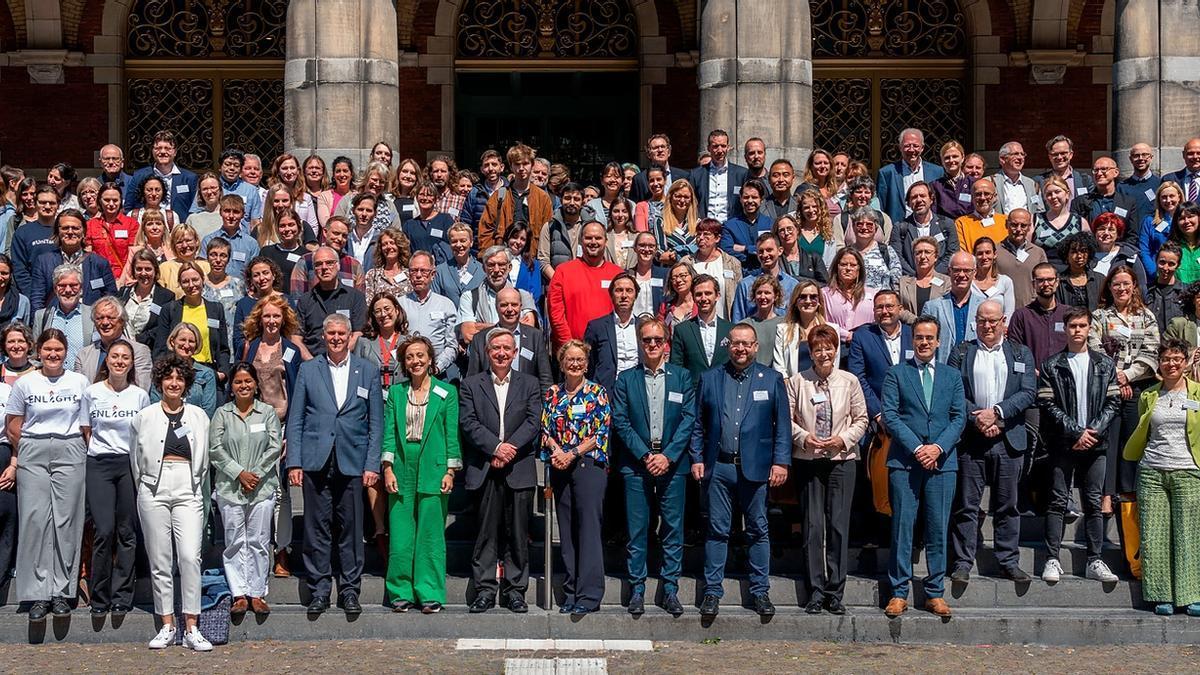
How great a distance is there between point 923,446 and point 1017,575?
1.06 metres

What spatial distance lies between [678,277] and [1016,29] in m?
10.9

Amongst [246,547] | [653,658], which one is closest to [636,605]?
[653,658]

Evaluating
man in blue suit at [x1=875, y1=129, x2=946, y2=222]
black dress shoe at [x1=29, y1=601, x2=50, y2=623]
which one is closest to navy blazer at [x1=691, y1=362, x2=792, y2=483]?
man in blue suit at [x1=875, y1=129, x2=946, y2=222]

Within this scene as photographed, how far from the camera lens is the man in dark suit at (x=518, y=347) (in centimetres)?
1110

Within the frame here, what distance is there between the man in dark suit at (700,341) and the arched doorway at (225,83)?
10.5 metres

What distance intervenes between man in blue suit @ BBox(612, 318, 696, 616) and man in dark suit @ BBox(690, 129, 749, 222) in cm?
330

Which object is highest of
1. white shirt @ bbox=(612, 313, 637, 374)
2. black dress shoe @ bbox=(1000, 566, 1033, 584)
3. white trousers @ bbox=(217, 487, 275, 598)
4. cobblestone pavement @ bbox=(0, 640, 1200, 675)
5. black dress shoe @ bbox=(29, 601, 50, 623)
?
white shirt @ bbox=(612, 313, 637, 374)

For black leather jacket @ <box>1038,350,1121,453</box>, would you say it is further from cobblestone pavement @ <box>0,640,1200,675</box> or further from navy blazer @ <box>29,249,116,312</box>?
navy blazer @ <box>29,249,116,312</box>

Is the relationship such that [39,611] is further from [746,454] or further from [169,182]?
[169,182]

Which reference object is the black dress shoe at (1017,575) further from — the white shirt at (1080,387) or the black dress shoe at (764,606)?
the black dress shoe at (764,606)

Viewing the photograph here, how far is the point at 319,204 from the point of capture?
44.4 ft

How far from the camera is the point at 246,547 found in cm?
1051

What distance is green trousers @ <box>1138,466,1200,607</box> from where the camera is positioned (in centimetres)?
1063

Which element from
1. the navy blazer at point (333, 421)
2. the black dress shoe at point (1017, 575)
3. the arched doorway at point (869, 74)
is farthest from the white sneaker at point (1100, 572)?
the arched doorway at point (869, 74)
